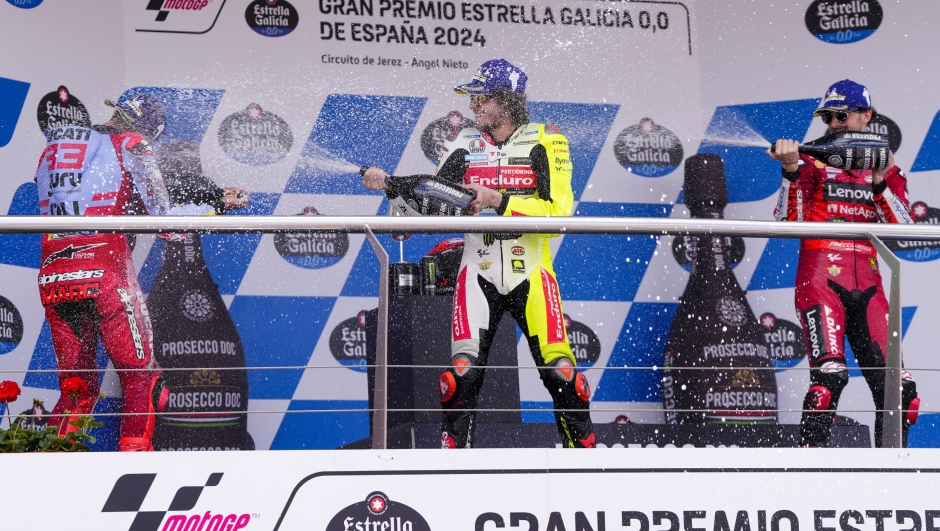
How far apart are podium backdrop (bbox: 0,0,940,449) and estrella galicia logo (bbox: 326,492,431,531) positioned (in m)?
2.58

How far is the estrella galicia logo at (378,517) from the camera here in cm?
259

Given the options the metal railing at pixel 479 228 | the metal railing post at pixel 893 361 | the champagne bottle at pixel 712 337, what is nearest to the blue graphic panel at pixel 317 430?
the champagne bottle at pixel 712 337

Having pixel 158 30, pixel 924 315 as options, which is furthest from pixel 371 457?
pixel 924 315

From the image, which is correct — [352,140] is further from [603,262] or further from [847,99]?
[847,99]

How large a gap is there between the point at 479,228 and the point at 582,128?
307 cm

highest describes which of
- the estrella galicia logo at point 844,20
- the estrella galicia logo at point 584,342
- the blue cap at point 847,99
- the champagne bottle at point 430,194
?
the estrella galicia logo at point 844,20

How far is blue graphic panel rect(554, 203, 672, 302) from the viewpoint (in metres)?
5.68

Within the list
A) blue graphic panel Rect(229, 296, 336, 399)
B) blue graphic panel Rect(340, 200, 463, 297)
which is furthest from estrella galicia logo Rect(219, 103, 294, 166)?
blue graphic panel Rect(229, 296, 336, 399)

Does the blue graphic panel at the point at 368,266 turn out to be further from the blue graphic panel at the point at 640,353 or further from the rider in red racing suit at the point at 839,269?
the rider in red racing suit at the point at 839,269

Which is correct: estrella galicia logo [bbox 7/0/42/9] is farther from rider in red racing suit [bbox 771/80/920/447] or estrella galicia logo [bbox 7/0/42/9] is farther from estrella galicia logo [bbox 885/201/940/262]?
estrella galicia logo [bbox 885/201/940/262]

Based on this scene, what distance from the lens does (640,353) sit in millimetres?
5660

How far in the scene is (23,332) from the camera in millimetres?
4898

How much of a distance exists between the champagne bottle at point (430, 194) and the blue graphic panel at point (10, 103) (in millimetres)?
2231

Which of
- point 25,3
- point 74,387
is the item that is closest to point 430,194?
point 74,387
